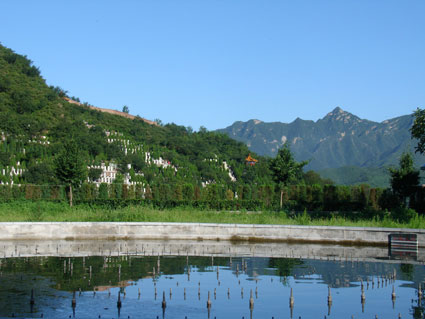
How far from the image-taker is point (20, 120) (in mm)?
65000

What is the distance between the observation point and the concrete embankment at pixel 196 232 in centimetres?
2406

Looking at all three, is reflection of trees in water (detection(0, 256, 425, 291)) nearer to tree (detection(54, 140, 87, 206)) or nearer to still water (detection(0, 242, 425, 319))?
still water (detection(0, 242, 425, 319))

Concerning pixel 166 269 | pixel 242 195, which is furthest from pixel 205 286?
pixel 242 195

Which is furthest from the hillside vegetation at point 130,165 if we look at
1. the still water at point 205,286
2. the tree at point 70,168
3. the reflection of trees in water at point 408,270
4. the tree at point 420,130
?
the still water at point 205,286

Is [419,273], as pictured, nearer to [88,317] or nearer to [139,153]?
[88,317]

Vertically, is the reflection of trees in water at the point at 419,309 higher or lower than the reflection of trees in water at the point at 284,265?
lower

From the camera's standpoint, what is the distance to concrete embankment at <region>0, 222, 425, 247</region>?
2406cm

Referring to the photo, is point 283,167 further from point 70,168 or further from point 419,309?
point 419,309

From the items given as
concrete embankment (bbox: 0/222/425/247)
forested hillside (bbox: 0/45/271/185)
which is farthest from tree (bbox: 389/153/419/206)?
forested hillside (bbox: 0/45/271/185)

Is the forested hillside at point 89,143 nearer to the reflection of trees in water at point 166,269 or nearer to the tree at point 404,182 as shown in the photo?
the tree at point 404,182

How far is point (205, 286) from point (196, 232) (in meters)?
9.49

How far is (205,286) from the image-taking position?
1567 centimetres

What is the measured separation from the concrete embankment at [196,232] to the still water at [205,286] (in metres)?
3.55

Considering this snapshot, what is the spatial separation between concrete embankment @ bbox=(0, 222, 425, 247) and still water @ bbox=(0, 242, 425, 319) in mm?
3554
